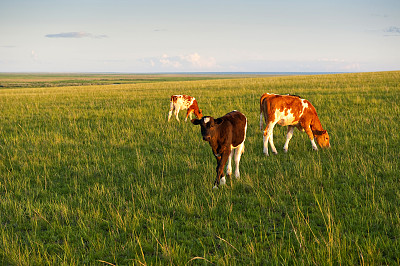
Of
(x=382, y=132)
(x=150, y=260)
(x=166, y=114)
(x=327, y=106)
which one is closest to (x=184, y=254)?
(x=150, y=260)

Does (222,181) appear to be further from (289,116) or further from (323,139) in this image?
(323,139)

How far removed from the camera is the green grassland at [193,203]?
14.5ft

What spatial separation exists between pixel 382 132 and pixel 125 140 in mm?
10233

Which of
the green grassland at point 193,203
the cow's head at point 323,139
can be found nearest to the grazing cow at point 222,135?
the green grassland at point 193,203

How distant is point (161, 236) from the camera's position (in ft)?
16.4

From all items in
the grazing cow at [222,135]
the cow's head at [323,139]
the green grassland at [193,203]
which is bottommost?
the green grassland at [193,203]

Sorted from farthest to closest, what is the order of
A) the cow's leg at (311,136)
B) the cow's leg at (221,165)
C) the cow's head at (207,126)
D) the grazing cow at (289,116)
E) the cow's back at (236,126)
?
the cow's leg at (311,136) → the grazing cow at (289,116) → the cow's back at (236,126) → the cow's leg at (221,165) → the cow's head at (207,126)

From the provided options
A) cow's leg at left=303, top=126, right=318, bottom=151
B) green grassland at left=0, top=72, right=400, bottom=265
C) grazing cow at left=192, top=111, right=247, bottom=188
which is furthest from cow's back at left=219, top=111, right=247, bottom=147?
cow's leg at left=303, top=126, right=318, bottom=151

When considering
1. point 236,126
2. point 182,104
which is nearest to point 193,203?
point 236,126

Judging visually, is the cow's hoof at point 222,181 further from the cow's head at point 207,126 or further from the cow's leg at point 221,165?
the cow's head at point 207,126

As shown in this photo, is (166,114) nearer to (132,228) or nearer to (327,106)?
(327,106)

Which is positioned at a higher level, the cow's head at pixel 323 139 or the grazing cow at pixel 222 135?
the grazing cow at pixel 222 135

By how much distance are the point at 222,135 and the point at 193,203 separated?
166 centimetres

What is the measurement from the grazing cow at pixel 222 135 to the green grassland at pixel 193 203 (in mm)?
633
